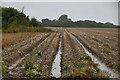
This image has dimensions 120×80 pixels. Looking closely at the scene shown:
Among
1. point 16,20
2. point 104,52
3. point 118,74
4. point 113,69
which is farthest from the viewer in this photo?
point 16,20

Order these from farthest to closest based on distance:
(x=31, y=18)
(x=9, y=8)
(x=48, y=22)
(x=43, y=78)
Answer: (x=48, y=22) < (x=31, y=18) < (x=9, y=8) < (x=43, y=78)

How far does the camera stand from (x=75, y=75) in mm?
8766

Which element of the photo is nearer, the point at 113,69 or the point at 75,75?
the point at 75,75

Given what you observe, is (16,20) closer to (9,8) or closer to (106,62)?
(9,8)

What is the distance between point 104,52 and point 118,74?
499cm

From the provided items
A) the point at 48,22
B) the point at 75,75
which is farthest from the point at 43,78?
the point at 48,22

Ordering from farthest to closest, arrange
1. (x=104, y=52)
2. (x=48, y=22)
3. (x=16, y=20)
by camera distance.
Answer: (x=48, y=22) < (x=16, y=20) < (x=104, y=52)

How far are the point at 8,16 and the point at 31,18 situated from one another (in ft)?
25.9

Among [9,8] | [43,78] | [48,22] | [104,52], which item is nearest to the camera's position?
[43,78]

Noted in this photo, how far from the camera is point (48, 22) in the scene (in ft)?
272

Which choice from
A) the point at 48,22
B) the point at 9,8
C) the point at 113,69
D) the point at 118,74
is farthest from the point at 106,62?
the point at 48,22

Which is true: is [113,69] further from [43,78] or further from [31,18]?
[31,18]

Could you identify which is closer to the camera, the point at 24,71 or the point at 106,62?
the point at 24,71

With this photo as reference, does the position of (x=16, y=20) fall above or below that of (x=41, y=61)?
above
